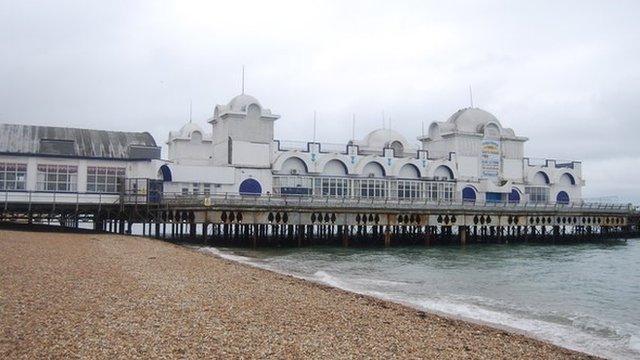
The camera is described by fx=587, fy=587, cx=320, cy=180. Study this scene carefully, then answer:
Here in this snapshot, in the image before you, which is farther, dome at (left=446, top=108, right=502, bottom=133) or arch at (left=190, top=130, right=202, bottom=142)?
dome at (left=446, top=108, right=502, bottom=133)

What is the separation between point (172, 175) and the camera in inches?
1804

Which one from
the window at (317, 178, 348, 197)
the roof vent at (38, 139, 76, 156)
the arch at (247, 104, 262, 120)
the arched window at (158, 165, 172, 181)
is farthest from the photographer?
the window at (317, 178, 348, 197)

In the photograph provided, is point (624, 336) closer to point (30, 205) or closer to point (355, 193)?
point (30, 205)

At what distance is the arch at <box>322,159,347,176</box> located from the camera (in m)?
53.2

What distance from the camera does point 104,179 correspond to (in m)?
41.4

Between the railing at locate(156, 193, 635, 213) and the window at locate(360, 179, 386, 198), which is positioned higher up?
the window at locate(360, 179, 386, 198)

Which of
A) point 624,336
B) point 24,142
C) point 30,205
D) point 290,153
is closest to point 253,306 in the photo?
point 624,336

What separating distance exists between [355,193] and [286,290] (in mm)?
37294

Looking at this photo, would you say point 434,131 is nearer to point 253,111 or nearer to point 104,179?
point 253,111

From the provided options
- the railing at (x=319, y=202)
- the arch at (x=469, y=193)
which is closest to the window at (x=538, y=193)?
the arch at (x=469, y=193)

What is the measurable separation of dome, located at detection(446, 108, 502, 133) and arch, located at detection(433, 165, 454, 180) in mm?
4760

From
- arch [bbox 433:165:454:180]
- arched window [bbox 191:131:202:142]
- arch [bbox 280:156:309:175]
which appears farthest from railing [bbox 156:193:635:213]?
arched window [bbox 191:131:202:142]

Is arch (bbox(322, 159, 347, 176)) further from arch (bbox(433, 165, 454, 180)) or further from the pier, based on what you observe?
arch (bbox(433, 165, 454, 180))

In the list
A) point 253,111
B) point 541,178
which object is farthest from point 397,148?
point 541,178
